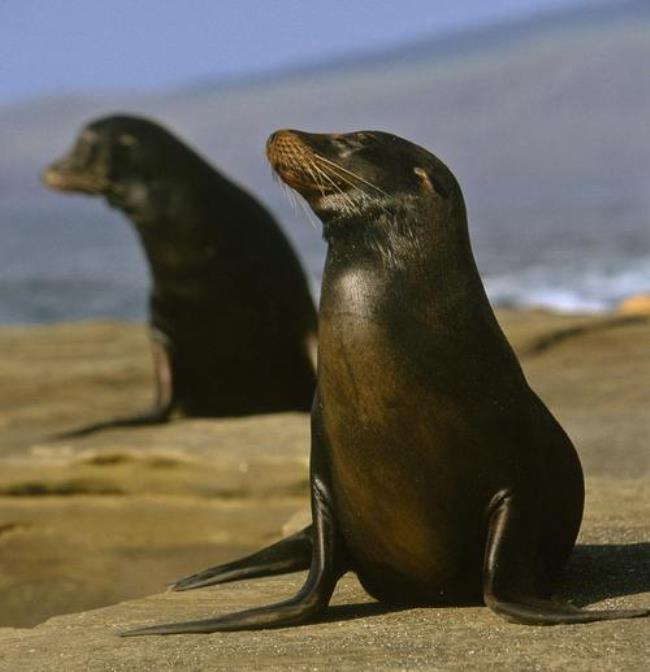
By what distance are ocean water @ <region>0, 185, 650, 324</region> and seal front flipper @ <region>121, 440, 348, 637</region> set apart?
17.8 feet

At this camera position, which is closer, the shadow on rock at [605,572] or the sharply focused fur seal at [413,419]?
the sharply focused fur seal at [413,419]

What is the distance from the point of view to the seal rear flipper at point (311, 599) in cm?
482

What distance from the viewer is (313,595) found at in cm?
489

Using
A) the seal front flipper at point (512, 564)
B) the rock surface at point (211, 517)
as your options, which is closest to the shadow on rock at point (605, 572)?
the rock surface at point (211, 517)

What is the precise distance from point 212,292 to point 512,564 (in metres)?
4.48

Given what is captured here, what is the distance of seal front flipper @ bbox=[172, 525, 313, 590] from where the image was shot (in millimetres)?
5648

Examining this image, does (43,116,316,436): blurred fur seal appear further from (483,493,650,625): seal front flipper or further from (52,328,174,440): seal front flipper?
(483,493,650,625): seal front flipper

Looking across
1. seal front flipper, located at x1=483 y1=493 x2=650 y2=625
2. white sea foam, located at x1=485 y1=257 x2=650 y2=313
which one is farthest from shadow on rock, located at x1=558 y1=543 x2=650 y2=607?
white sea foam, located at x1=485 y1=257 x2=650 y2=313

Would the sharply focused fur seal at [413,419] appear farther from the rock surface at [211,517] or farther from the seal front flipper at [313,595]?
the rock surface at [211,517]

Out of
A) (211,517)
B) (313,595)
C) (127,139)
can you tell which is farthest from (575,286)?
(313,595)

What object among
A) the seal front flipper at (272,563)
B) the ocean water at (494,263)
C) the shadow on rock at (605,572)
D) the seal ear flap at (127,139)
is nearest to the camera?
the shadow on rock at (605,572)

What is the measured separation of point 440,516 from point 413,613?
0.84 feet

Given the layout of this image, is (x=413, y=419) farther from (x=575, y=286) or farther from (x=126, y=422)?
(x=575, y=286)

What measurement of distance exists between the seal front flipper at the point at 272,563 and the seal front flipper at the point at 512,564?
3.10 ft
